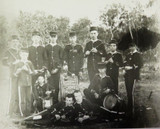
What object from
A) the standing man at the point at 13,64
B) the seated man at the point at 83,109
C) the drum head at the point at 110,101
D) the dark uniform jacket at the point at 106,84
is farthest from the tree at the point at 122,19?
the standing man at the point at 13,64

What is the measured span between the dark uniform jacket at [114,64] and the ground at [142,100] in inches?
5.4

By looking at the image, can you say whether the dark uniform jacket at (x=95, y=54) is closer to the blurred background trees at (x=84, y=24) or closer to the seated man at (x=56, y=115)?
the blurred background trees at (x=84, y=24)

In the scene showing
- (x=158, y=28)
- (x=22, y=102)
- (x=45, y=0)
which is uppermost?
(x=45, y=0)

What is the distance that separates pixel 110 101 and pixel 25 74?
126 cm

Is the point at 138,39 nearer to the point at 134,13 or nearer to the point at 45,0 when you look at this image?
the point at 134,13

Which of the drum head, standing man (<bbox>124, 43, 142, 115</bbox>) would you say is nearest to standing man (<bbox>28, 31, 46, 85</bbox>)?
the drum head

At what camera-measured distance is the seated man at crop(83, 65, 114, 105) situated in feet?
12.6

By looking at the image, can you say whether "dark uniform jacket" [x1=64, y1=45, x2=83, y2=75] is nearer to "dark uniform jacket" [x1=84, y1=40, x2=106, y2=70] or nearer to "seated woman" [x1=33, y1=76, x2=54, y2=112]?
"dark uniform jacket" [x1=84, y1=40, x2=106, y2=70]

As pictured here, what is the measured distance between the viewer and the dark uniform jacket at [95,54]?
3869 mm

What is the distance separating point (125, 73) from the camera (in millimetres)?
3943

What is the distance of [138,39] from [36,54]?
151 cm

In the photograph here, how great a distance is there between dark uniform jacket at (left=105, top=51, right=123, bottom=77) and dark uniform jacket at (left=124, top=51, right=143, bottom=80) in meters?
0.10

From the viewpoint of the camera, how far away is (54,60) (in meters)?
3.82

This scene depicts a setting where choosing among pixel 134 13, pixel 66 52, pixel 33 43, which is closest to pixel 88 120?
pixel 66 52
